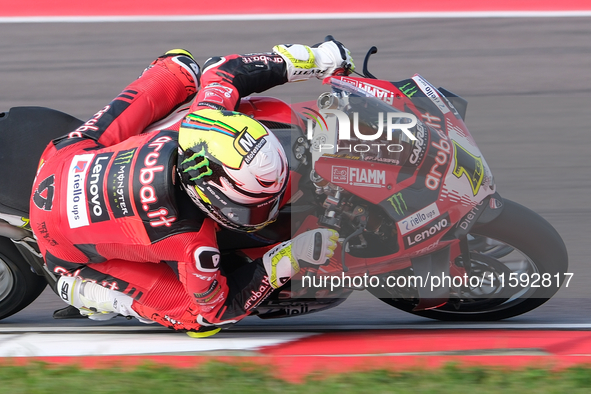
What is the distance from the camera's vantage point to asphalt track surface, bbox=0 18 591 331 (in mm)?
5090

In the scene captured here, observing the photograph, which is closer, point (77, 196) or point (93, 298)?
point (77, 196)

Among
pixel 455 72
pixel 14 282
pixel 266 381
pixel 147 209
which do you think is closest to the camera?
pixel 266 381

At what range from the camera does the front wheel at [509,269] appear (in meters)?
3.55

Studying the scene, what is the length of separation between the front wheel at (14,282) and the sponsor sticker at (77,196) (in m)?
0.79

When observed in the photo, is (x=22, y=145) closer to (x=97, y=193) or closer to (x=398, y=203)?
(x=97, y=193)

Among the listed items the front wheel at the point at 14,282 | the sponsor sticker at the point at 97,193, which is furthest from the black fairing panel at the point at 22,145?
the sponsor sticker at the point at 97,193

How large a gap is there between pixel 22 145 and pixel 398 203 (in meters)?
2.00

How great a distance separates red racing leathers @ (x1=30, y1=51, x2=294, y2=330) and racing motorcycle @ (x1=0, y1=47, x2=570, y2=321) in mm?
235

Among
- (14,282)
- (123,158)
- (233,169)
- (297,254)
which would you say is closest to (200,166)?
(233,169)

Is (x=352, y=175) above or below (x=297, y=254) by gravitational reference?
above

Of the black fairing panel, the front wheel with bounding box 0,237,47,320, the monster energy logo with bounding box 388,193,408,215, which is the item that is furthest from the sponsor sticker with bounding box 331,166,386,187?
the front wheel with bounding box 0,237,47,320

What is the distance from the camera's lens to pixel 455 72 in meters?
6.39

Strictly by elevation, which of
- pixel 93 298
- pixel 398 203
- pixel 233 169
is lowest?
pixel 93 298

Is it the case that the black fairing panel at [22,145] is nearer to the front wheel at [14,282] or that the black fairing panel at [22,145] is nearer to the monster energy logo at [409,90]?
the front wheel at [14,282]
